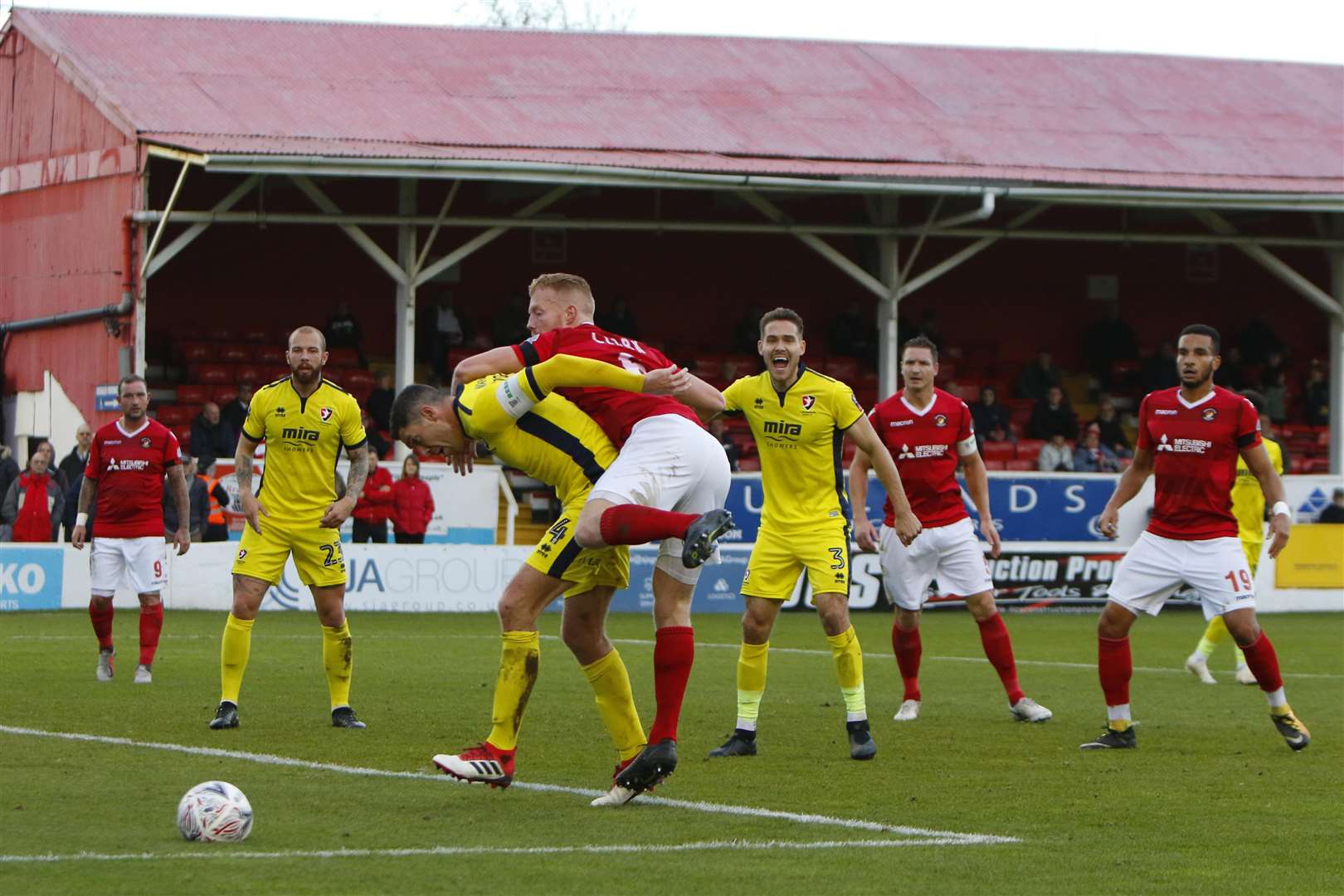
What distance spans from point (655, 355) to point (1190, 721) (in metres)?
5.53

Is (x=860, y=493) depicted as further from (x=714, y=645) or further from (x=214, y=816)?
(x=714, y=645)

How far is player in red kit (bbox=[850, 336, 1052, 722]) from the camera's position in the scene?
485 inches

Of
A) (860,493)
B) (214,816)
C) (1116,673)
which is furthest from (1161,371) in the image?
(214,816)

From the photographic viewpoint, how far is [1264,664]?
10.8 metres

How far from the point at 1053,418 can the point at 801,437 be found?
19.5 meters

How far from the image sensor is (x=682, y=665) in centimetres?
848

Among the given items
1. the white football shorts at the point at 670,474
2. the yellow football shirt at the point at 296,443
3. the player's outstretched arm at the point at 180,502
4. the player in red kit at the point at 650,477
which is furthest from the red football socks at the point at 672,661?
the player's outstretched arm at the point at 180,502

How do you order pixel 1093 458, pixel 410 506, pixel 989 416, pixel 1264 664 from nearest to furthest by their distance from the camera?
pixel 1264 664 → pixel 410 506 → pixel 1093 458 → pixel 989 416

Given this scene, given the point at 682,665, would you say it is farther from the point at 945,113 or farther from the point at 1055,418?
the point at 945,113

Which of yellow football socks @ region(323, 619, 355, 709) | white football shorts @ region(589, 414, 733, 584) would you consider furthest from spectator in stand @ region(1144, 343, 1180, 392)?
white football shorts @ region(589, 414, 733, 584)

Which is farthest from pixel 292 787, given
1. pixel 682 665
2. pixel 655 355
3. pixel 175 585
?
pixel 175 585

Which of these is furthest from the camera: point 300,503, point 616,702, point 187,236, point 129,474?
point 187,236

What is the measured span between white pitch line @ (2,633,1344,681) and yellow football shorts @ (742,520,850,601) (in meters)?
6.17

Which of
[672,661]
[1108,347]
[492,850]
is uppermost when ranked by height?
[1108,347]
